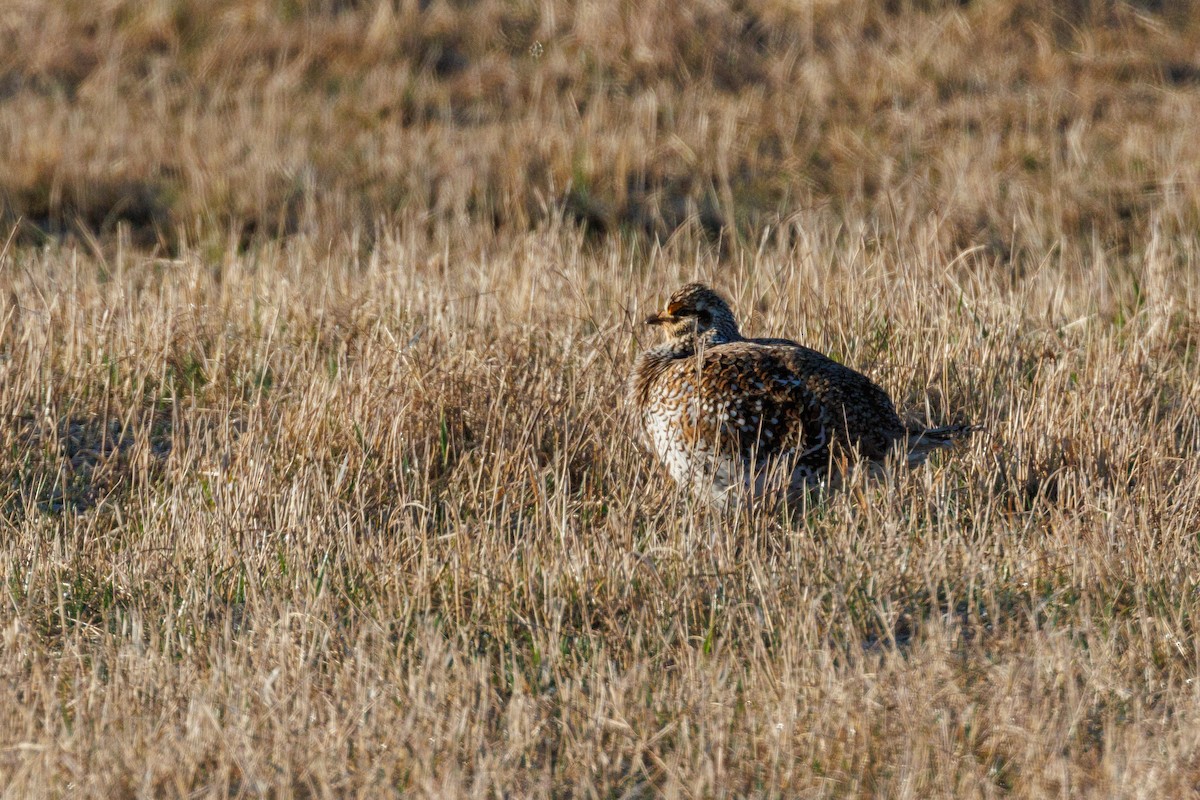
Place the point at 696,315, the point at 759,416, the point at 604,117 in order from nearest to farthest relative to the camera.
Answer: the point at 759,416
the point at 696,315
the point at 604,117

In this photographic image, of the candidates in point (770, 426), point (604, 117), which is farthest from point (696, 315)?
point (604, 117)

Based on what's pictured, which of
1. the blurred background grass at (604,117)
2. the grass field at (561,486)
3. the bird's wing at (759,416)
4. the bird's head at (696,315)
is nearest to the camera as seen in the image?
the grass field at (561,486)

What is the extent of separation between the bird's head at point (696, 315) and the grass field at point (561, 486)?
1.24ft

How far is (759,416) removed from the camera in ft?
15.4

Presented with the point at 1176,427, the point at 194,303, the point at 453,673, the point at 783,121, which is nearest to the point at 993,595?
the point at 453,673

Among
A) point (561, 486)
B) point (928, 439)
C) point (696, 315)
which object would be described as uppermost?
point (696, 315)

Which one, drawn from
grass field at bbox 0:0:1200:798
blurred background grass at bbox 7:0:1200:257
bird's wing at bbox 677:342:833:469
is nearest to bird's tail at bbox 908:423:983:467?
grass field at bbox 0:0:1200:798

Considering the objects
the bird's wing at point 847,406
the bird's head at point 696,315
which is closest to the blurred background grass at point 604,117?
the bird's head at point 696,315

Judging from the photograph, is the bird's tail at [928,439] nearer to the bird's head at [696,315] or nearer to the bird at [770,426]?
the bird at [770,426]

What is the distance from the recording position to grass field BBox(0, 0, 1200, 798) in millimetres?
3451

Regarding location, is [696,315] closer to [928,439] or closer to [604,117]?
[928,439]

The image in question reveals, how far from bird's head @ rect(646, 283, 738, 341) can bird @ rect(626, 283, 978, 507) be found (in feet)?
1.52

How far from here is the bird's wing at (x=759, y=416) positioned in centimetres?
468

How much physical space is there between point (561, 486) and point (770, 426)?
2.32ft
